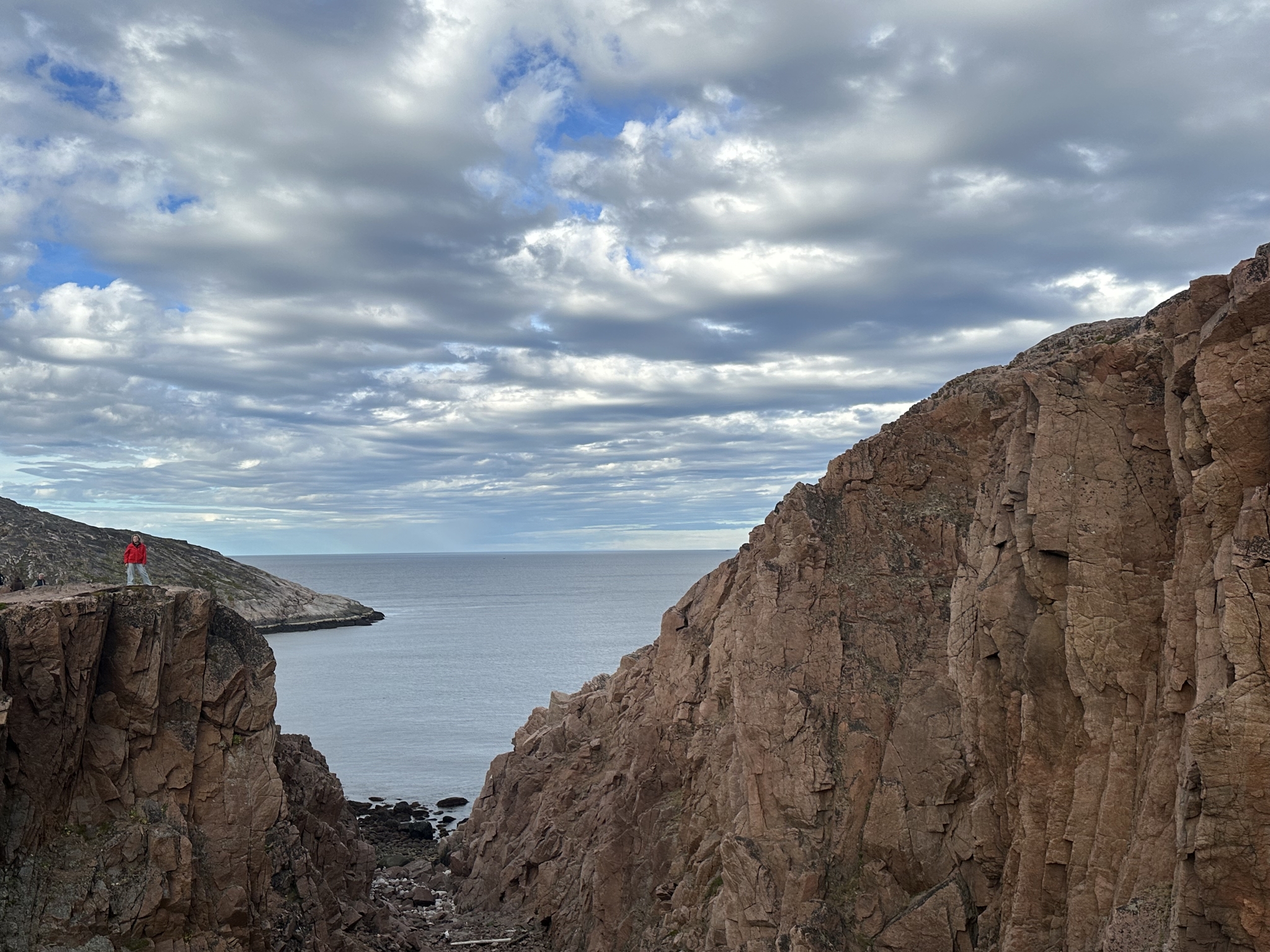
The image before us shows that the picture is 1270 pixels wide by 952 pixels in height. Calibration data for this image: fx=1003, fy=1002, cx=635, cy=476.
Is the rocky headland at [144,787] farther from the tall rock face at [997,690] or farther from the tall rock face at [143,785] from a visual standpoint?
the tall rock face at [997,690]

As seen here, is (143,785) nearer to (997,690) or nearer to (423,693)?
(997,690)

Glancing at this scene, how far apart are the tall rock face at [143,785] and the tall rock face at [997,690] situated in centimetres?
1553

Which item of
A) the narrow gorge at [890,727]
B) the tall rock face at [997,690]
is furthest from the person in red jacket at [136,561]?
the tall rock face at [997,690]

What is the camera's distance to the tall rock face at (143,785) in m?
32.3

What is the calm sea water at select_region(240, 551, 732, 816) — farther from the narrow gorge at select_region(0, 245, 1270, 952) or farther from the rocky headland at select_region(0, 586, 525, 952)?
the rocky headland at select_region(0, 586, 525, 952)

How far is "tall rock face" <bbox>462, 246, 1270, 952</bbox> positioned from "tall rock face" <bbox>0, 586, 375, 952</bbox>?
50.9 ft

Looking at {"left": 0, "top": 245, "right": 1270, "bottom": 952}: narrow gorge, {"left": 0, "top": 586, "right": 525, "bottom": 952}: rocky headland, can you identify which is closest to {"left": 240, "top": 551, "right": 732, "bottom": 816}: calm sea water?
{"left": 0, "top": 245, "right": 1270, "bottom": 952}: narrow gorge

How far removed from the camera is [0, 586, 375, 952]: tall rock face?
32.3 metres

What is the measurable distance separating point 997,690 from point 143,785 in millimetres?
28795

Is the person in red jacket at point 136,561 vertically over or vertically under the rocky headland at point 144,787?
over

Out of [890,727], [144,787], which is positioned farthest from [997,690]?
[144,787]

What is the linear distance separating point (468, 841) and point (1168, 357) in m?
50.4

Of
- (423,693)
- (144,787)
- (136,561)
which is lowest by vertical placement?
(423,693)

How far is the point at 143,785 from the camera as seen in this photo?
35.3 m
